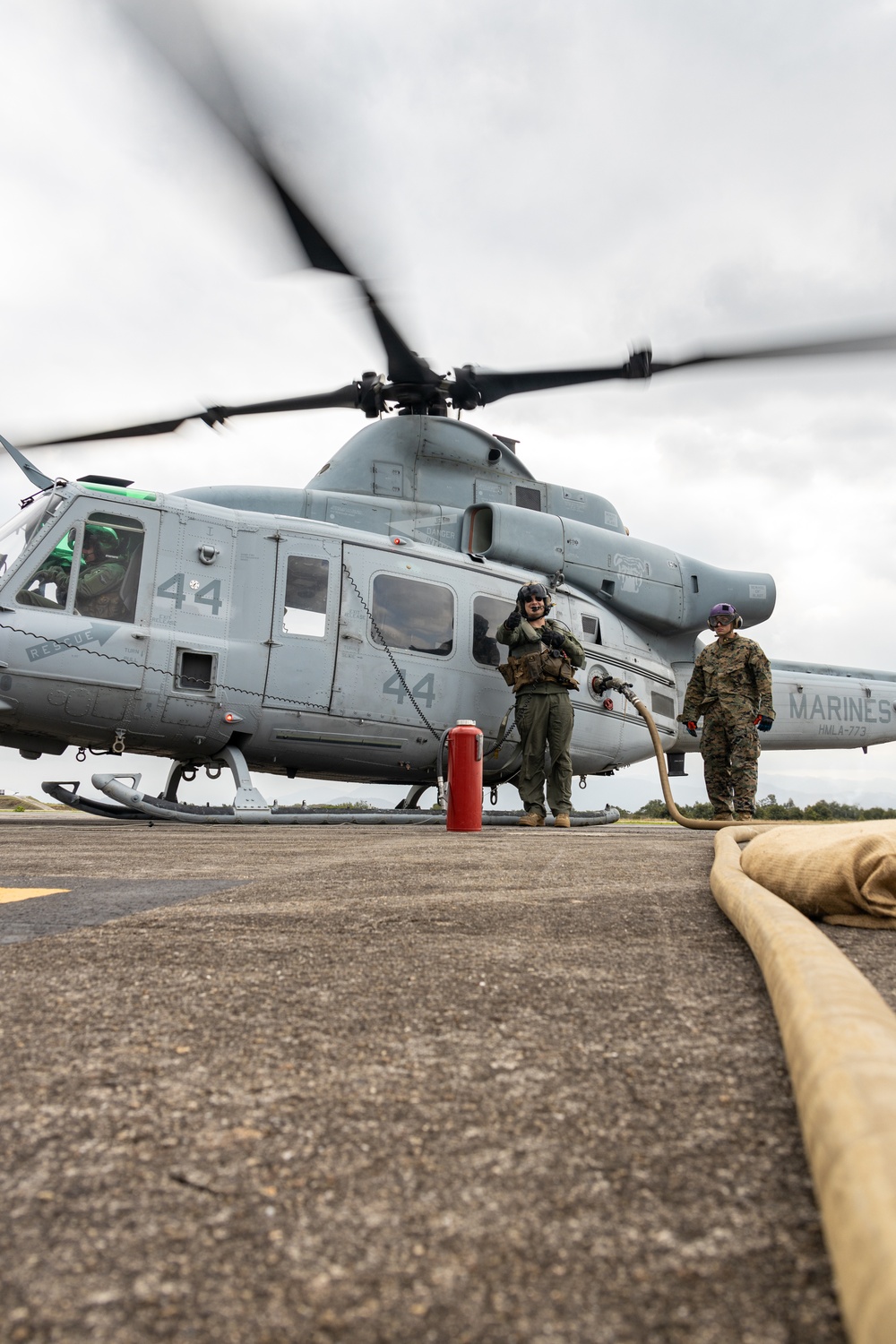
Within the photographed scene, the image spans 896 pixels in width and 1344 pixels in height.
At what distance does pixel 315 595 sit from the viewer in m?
6.97

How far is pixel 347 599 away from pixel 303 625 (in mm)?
417

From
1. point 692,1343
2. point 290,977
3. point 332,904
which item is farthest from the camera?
point 332,904

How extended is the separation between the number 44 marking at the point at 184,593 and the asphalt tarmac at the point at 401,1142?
16.8 ft

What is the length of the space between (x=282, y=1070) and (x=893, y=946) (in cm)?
121

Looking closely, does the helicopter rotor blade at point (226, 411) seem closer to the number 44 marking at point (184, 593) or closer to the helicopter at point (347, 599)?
the helicopter at point (347, 599)

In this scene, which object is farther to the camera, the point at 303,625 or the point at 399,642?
the point at 399,642

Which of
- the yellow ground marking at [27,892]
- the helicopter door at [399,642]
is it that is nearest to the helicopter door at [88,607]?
the helicopter door at [399,642]

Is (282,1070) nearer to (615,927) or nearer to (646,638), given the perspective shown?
(615,927)

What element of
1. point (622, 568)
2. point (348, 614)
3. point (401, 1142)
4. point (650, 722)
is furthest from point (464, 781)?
point (401, 1142)

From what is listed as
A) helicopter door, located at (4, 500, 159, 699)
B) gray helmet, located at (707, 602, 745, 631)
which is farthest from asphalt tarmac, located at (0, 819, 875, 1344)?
gray helmet, located at (707, 602, 745, 631)

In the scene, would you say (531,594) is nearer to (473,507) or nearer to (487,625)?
(487,625)

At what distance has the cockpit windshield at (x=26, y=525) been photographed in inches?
248

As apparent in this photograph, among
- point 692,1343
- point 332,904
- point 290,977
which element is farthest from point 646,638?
point 692,1343

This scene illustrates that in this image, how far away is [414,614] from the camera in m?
7.39
